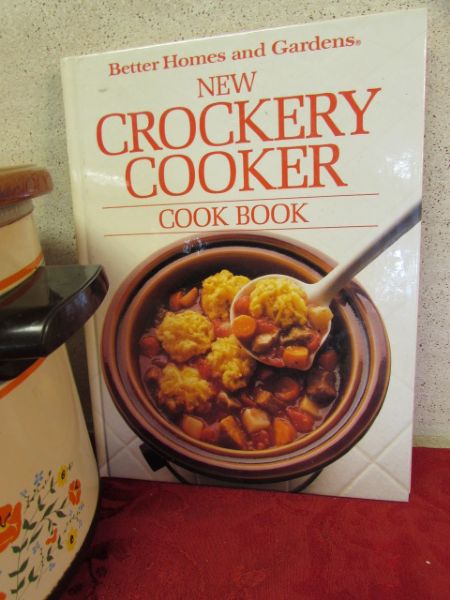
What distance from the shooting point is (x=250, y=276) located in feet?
1.70

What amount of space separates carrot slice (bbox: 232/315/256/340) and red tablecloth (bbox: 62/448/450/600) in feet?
0.61

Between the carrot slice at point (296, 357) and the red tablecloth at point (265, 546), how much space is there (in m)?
0.15

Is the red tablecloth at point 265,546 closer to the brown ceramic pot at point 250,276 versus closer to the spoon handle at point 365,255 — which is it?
the brown ceramic pot at point 250,276

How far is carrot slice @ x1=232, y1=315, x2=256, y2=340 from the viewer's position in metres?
0.51

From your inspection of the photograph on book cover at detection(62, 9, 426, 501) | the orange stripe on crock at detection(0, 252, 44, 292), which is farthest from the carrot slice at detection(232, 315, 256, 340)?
the orange stripe on crock at detection(0, 252, 44, 292)

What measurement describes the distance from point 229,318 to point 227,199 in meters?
0.13

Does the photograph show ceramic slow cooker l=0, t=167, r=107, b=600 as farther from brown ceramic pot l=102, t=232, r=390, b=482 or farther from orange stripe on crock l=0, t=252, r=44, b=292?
brown ceramic pot l=102, t=232, r=390, b=482

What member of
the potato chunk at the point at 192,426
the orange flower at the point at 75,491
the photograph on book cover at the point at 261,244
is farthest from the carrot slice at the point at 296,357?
the orange flower at the point at 75,491

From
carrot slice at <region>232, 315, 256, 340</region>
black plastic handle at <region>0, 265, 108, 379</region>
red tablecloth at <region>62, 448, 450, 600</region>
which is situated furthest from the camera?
carrot slice at <region>232, 315, 256, 340</region>

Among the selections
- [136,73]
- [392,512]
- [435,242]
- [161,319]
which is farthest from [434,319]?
[136,73]

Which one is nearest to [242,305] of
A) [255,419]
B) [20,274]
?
[255,419]

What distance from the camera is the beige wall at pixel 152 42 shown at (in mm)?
500

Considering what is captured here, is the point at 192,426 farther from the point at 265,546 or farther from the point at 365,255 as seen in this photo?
the point at 365,255

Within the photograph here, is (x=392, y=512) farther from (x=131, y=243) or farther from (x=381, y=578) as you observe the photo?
(x=131, y=243)
